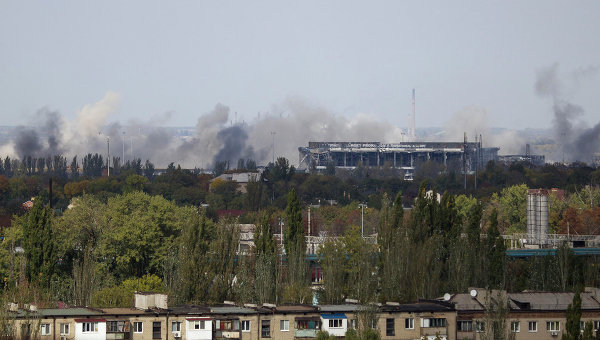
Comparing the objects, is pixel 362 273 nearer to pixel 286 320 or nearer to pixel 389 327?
pixel 389 327

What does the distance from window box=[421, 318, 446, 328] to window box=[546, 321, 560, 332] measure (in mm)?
4520

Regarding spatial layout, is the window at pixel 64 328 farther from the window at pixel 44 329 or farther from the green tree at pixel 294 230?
the green tree at pixel 294 230

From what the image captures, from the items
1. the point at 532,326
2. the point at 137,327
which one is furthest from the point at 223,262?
the point at 532,326

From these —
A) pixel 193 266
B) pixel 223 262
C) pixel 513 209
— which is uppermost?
pixel 513 209

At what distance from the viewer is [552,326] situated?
47500mm

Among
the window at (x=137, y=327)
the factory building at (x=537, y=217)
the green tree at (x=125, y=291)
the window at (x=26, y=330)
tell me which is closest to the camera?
the window at (x=26, y=330)

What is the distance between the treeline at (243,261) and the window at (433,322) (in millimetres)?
3837

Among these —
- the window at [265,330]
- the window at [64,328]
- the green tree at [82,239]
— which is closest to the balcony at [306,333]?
the window at [265,330]

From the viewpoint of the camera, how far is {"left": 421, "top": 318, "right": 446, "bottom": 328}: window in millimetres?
45500

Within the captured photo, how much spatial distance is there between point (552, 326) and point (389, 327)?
22.0ft

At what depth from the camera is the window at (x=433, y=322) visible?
1791 inches

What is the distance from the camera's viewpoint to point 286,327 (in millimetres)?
44531

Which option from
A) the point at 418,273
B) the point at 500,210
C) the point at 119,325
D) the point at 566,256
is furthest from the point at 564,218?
the point at 119,325

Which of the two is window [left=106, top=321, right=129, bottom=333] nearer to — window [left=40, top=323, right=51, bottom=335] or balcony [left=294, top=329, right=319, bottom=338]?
window [left=40, top=323, right=51, bottom=335]
